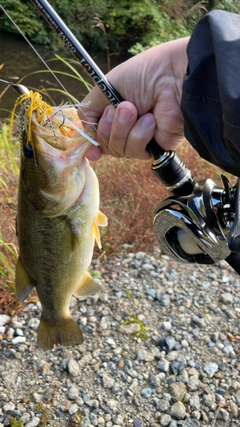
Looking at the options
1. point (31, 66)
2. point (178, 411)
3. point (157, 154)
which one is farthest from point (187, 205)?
point (31, 66)

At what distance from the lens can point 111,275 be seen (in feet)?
11.8

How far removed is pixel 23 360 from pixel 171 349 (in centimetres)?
96

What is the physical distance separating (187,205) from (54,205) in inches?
23.0

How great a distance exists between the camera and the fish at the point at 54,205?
1.71 metres

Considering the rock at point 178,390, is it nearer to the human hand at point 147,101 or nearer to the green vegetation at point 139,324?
the green vegetation at point 139,324

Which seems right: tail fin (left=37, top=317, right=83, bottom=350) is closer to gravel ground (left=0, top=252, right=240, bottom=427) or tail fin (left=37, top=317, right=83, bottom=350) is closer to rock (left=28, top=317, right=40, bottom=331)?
gravel ground (left=0, top=252, right=240, bottom=427)

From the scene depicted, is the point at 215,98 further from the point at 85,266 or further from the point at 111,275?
the point at 111,275

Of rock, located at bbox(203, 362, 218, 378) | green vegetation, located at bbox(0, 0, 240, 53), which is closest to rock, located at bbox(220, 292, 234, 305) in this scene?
rock, located at bbox(203, 362, 218, 378)

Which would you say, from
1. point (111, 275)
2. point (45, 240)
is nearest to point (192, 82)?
point (45, 240)

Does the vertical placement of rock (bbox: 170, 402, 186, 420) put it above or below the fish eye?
below

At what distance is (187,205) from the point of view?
5.12ft

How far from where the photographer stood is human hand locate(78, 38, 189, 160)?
167 centimetres

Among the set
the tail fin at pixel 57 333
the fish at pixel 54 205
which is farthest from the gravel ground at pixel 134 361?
the fish at pixel 54 205

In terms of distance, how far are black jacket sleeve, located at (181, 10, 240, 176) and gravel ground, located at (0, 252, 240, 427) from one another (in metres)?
1.72
